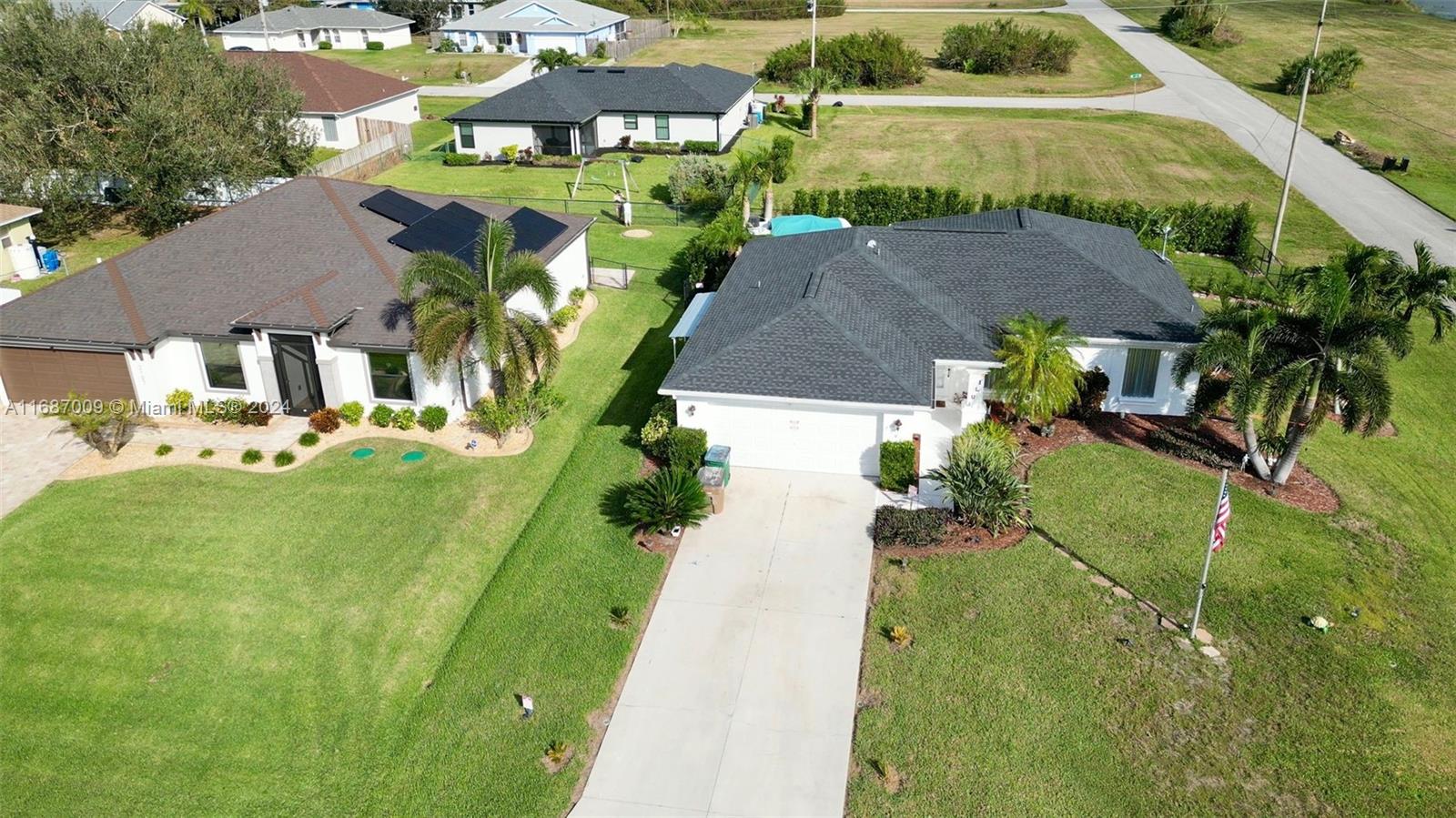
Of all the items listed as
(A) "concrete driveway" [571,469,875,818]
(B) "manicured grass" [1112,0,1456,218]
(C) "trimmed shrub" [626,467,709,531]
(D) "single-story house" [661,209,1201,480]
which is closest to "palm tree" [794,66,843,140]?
(B) "manicured grass" [1112,0,1456,218]

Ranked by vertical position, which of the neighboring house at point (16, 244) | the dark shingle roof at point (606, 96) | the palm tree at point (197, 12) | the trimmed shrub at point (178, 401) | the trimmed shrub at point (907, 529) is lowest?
the trimmed shrub at point (907, 529)

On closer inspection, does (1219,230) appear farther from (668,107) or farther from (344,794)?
(344,794)

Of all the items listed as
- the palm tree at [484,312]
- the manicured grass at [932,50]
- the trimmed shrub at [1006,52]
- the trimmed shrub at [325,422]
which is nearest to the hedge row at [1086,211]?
the palm tree at [484,312]

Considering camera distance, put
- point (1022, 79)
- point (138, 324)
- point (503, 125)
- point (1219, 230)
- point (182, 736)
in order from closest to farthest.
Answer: point (182, 736)
point (138, 324)
point (1219, 230)
point (503, 125)
point (1022, 79)

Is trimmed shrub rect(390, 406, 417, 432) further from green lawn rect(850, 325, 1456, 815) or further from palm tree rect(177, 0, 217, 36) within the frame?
palm tree rect(177, 0, 217, 36)

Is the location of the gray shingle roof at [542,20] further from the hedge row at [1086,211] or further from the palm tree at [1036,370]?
the palm tree at [1036,370]

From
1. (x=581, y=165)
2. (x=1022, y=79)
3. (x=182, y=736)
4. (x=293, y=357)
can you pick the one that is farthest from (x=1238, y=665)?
(x=1022, y=79)
